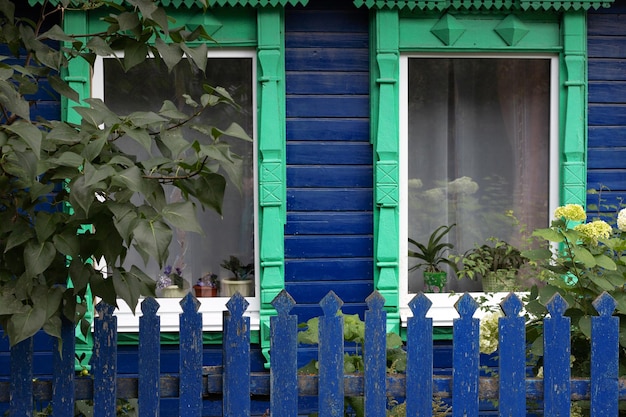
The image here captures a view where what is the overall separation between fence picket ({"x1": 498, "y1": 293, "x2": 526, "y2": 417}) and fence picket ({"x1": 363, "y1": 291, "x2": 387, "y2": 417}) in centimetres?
45

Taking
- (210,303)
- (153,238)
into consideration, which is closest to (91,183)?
(153,238)

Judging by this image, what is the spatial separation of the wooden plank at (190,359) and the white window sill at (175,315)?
2.24 meters

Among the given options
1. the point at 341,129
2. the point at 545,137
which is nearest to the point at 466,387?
the point at 341,129

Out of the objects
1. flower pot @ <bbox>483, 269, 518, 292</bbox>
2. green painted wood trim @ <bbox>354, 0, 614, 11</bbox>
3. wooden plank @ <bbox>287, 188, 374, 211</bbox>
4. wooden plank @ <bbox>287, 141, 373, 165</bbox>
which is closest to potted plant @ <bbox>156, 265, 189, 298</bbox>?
wooden plank @ <bbox>287, 188, 374, 211</bbox>

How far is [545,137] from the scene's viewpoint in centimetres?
605

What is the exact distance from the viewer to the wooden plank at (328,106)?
575 cm

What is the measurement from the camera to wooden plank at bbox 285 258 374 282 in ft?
18.9

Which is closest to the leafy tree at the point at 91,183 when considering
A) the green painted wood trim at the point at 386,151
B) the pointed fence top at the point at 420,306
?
the pointed fence top at the point at 420,306

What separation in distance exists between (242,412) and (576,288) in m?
1.50

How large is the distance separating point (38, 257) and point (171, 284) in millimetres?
3292

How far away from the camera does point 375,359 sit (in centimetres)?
332

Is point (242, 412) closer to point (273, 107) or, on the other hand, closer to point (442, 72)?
point (273, 107)

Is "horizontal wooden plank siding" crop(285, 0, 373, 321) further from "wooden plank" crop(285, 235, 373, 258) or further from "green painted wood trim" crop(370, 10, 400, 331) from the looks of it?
"green painted wood trim" crop(370, 10, 400, 331)

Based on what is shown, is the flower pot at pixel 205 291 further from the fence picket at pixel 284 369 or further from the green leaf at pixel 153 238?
the green leaf at pixel 153 238
